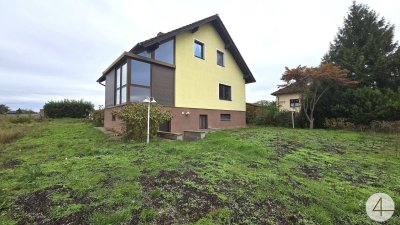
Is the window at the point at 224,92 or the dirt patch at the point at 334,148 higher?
the window at the point at 224,92

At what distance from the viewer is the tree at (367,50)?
59.2 feet

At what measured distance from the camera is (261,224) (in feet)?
10.4

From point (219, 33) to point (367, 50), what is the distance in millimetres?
12631

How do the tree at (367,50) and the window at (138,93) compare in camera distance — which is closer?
the window at (138,93)

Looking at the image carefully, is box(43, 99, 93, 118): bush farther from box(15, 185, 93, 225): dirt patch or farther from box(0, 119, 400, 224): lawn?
box(15, 185, 93, 225): dirt patch

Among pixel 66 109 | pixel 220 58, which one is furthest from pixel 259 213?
pixel 66 109

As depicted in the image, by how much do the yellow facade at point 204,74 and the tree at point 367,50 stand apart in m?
9.13

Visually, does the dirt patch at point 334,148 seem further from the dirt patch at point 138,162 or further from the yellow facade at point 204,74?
the yellow facade at point 204,74

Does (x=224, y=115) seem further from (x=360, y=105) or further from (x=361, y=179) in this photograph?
(x=361, y=179)

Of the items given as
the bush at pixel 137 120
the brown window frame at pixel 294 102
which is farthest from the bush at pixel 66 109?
the brown window frame at pixel 294 102

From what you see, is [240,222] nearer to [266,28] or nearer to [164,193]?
[164,193]

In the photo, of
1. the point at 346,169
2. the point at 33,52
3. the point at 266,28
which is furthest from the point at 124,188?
the point at 33,52

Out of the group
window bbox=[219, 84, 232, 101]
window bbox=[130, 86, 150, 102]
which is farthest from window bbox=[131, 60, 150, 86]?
window bbox=[219, 84, 232, 101]

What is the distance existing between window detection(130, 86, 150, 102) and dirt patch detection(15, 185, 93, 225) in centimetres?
734
